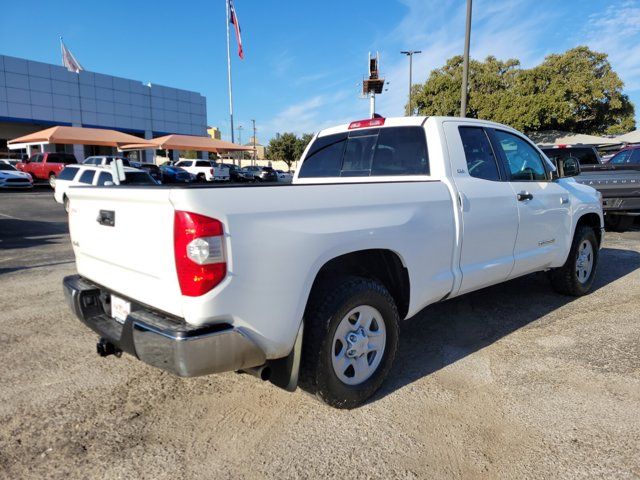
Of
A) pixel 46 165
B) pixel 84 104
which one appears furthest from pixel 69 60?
pixel 46 165

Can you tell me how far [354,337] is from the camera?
9.39 feet

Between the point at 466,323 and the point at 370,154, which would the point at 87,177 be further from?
the point at 466,323

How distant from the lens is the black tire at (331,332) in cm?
262

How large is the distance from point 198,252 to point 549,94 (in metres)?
36.4

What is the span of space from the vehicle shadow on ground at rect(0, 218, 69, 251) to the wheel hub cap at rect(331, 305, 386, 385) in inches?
329

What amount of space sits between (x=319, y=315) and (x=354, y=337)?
36cm

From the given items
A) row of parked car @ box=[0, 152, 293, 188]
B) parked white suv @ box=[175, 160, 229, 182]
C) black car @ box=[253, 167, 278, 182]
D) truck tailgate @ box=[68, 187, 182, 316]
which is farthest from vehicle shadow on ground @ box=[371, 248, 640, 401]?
parked white suv @ box=[175, 160, 229, 182]

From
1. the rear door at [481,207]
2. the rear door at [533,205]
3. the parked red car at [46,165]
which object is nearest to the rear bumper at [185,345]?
the rear door at [481,207]

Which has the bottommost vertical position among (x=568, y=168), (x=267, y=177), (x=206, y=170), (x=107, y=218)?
(x=107, y=218)

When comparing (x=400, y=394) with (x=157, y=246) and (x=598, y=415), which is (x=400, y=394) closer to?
(x=598, y=415)

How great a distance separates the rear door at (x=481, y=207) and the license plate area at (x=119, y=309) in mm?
2356

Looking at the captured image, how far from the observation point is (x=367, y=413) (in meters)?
2.88

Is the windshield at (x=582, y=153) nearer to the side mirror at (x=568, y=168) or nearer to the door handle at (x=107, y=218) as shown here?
the side mirror at (x=568, y=168)

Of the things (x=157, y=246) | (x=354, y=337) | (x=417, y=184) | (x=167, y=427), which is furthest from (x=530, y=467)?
(x=157, y=246)
